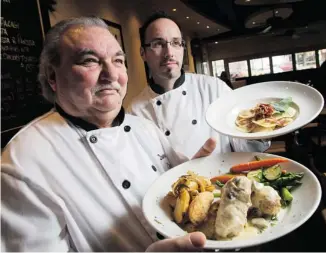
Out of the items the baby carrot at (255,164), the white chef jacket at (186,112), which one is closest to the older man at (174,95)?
the white chef jacket at (186,112)

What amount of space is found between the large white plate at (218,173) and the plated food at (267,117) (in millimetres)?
100

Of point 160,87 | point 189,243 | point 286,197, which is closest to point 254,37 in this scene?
point 160,87

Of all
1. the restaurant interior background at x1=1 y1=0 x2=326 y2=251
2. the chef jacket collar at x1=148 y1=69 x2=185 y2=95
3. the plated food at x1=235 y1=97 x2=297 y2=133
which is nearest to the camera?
the plated food at x1=235 y1=97 x2=297 y2=133

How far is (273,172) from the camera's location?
74 centimetres

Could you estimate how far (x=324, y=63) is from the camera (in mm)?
2305

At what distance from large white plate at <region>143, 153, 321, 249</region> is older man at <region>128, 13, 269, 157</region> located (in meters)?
0.31

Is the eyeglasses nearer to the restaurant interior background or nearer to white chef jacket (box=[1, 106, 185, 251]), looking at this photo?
white chef jacket (box=[1, 106, 185, 251])

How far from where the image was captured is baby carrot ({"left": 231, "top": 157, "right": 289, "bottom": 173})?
0.78 meters

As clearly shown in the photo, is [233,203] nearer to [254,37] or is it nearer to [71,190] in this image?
[71,190]

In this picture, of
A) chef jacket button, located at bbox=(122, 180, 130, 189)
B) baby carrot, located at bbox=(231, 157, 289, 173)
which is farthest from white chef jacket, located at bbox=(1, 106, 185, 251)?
baby carrot, located at bbox=(231, 157, 289, 173)

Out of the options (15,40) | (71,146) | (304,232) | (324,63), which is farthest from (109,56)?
(324,63)

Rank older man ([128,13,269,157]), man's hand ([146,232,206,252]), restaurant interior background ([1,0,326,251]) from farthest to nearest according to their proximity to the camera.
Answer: restaurant interior background ([1,0,326,251])
older man ([128,13,269,157])
man's hand ([146,232,206,252])

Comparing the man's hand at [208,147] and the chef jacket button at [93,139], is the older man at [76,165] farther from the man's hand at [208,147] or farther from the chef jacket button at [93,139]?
the man's hand at [208,147]

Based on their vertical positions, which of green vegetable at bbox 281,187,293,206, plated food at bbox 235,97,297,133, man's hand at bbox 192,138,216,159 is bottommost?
green vegetable at bbox 281,187,293,206
